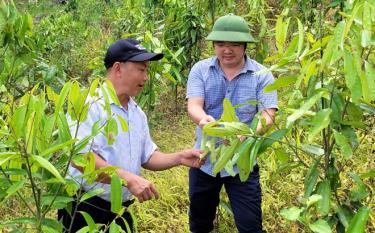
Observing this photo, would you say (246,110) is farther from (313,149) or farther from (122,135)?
(313,149)

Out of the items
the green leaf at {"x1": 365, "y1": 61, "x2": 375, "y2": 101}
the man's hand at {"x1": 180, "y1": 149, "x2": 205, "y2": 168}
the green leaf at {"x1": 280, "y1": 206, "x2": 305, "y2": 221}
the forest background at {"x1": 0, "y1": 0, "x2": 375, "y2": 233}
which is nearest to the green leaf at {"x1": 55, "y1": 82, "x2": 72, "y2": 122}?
the forest background at {"x1": 0, "y1": 0, "x2": 375, "y2": 233}

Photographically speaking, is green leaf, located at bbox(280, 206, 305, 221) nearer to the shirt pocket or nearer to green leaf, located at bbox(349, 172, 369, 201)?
green leaf, located at bbox(349, 172, 369, 201)

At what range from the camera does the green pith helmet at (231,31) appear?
98.0 inches

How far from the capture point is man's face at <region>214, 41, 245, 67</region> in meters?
2.55

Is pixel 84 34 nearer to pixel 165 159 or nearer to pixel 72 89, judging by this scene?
pixel 165 159

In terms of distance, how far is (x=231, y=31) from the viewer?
2.52 m

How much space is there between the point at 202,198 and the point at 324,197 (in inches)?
62.5

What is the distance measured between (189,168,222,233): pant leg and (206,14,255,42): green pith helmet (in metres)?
0.72

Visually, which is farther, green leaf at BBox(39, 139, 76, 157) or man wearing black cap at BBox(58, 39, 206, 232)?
man wearing black cap at BBox(58, 39, 206, 232)

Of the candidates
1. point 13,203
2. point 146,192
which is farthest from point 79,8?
point 146,192

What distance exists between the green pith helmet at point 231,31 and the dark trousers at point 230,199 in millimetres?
679

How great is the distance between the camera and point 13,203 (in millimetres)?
3809

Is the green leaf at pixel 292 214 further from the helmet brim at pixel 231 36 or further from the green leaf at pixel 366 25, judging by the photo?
the helmet brim at pixel 231 36

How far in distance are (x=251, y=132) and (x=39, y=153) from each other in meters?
0.50
